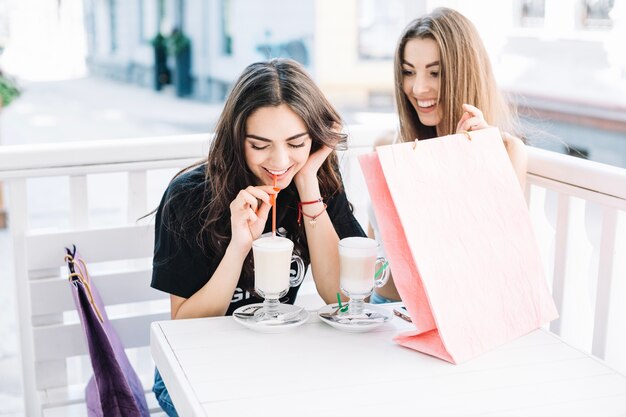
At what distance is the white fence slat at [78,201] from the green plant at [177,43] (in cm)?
1292

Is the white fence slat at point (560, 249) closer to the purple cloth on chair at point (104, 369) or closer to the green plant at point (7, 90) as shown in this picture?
the purple cloth on chair at point (104, 369)

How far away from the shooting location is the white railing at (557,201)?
5.30ft

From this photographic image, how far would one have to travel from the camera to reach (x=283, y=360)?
4.17ft

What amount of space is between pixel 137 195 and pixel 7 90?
3.25m

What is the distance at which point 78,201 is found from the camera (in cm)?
189

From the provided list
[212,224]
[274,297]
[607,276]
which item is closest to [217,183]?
[212,224]

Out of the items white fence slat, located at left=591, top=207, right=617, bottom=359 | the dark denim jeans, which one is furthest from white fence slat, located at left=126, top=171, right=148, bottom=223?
white fence slat, located at left=591, top=207, right=617, bottom=359

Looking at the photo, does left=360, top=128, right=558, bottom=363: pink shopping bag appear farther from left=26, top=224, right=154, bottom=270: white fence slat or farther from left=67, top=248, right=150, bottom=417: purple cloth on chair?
left=26, top=224, right=154, bottom=270: white fence slat

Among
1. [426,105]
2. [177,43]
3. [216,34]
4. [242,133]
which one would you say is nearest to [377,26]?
[216,34]

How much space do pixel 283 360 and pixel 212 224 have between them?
1.40 feet

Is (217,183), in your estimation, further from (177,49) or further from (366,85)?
(177,49)

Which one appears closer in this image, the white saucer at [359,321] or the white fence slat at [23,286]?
the white saucer at [359,321]

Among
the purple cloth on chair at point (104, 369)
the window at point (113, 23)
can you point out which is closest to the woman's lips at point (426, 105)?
the purple cloth on chair at point (104, 369)

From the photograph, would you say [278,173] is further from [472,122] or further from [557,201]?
[557,201]
